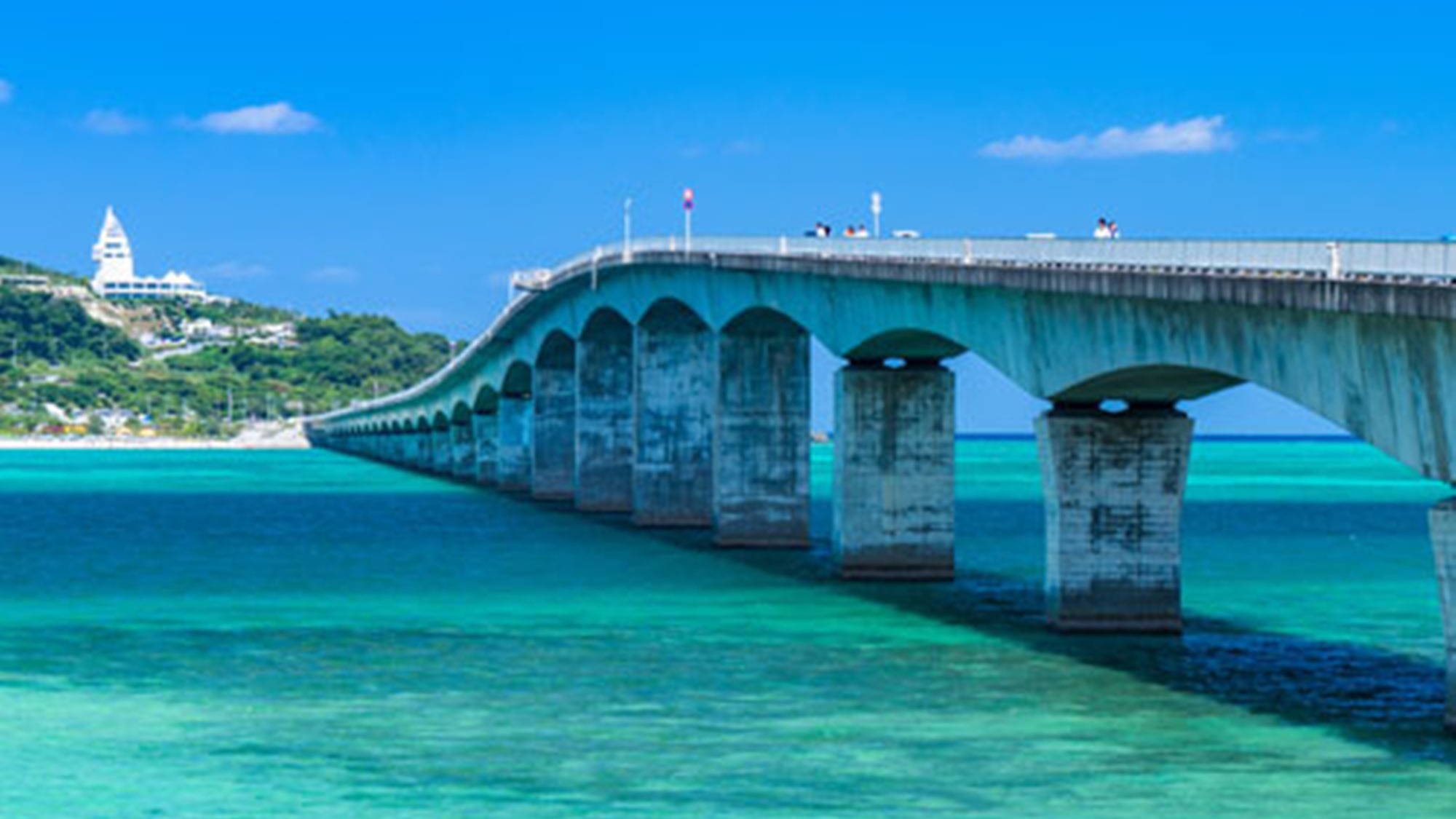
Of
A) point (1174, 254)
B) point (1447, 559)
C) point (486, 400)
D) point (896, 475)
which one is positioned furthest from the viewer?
point (486, 400)

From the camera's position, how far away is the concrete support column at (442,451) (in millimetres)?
177250

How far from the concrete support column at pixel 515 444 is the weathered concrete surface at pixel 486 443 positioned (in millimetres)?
9010

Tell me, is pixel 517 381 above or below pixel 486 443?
above

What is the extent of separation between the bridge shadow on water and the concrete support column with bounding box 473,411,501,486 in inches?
3429

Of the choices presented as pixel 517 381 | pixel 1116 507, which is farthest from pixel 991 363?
pixel 517 381

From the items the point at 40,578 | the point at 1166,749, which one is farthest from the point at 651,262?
the point at 1166,749

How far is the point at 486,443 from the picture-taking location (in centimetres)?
15262

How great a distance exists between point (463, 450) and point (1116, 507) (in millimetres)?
123889

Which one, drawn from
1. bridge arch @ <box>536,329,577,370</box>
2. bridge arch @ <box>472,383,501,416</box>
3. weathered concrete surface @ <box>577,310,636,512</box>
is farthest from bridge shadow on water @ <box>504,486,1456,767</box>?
bridge arch @ <box>472,383,501,416</box>

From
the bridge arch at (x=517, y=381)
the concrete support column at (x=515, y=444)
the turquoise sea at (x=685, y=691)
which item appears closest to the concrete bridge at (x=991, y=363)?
the turquoise sea at (x=685, y=691)

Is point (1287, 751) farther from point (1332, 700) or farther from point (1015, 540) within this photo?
point (1015, 540)

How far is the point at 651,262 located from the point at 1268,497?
69339mm

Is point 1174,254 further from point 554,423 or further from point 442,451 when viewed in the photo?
point 442,451

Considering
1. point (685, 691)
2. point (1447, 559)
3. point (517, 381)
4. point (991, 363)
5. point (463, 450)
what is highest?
point (517, 381)
